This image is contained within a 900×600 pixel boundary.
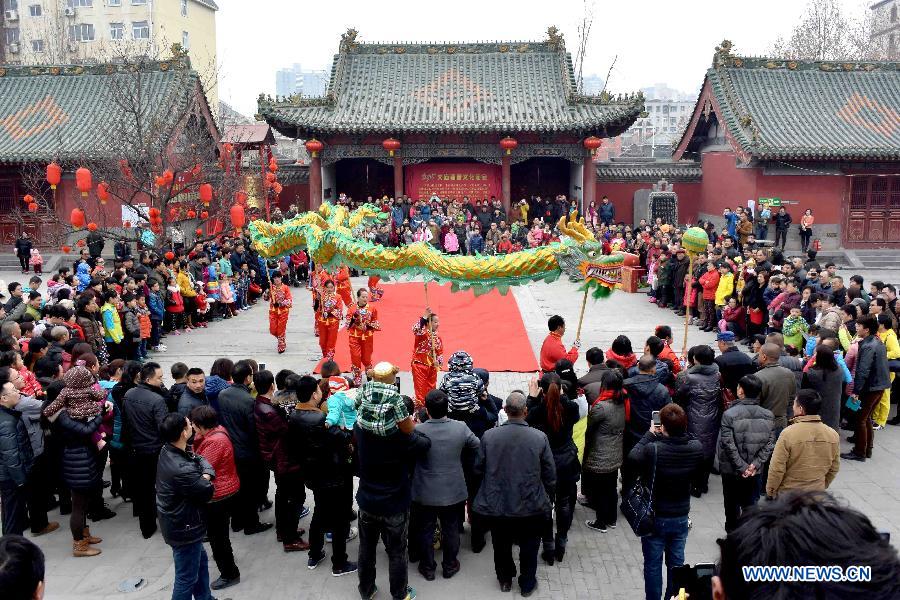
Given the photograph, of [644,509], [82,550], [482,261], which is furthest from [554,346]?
[82,550]

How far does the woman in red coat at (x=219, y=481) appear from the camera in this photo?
16.7 ft

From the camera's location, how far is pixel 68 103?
75.1 ft

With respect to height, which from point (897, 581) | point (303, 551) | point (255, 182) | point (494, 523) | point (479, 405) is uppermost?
point (255, 182)

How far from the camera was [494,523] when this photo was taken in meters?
5.09

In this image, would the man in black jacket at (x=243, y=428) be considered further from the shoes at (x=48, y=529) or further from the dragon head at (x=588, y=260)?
the dragon head at (x=588, y=260)

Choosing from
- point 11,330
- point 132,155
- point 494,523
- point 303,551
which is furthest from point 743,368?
point 132,155

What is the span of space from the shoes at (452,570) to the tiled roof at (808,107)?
57.5ft

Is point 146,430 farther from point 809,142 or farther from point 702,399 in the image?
point 809,142

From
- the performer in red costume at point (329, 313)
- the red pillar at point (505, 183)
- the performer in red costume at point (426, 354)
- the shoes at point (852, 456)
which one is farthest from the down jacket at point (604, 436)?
the red pillar at point (505, 183)

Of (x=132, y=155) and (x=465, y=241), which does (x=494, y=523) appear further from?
(x=465, y=241)

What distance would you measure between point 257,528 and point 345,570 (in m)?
1.05

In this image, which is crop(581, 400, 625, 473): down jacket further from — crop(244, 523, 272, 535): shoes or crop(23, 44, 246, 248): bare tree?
crop(23, 44, 246, 248): bare tree

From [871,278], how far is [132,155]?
18109 millimetres

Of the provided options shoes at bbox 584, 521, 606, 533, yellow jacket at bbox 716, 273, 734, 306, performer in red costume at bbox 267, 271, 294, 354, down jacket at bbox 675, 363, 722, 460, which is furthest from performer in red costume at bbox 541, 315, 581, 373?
yellow jacket at bbox 716, 273, 734, 306
